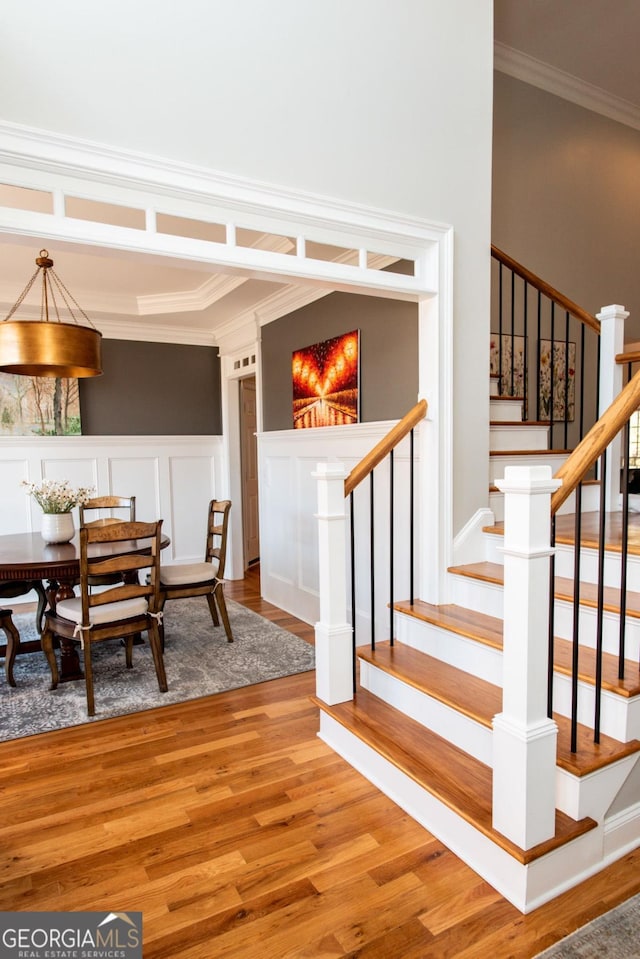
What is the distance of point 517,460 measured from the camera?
3.36 meters

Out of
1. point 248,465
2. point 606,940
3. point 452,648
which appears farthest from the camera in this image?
point 248,465

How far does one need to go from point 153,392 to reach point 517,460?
4.19 m

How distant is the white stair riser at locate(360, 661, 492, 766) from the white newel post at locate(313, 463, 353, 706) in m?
0.12

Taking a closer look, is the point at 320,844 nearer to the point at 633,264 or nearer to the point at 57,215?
the point at 57,215

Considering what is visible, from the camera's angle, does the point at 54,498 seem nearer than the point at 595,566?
No

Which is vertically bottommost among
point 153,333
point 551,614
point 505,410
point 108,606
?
point 108,606

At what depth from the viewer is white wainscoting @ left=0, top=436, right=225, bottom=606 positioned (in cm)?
547

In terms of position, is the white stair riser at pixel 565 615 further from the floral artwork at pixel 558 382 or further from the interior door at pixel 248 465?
the interior door at pixel 248 465

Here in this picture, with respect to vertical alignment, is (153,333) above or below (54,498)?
above

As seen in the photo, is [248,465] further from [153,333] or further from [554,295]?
[554,295]

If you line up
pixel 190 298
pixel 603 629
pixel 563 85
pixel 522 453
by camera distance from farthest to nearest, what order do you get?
pixel 190 298
pixel 563 85
pixel 522 453
pixel 603 629

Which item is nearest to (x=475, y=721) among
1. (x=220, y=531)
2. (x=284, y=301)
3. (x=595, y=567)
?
(x=595, y=567)

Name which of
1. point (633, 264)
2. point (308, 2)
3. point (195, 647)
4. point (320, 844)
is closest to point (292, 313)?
point (308, 2)

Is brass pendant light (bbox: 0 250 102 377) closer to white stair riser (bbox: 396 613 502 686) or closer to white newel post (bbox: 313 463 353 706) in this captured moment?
white newel post (bbox: 313 463 353 706)
